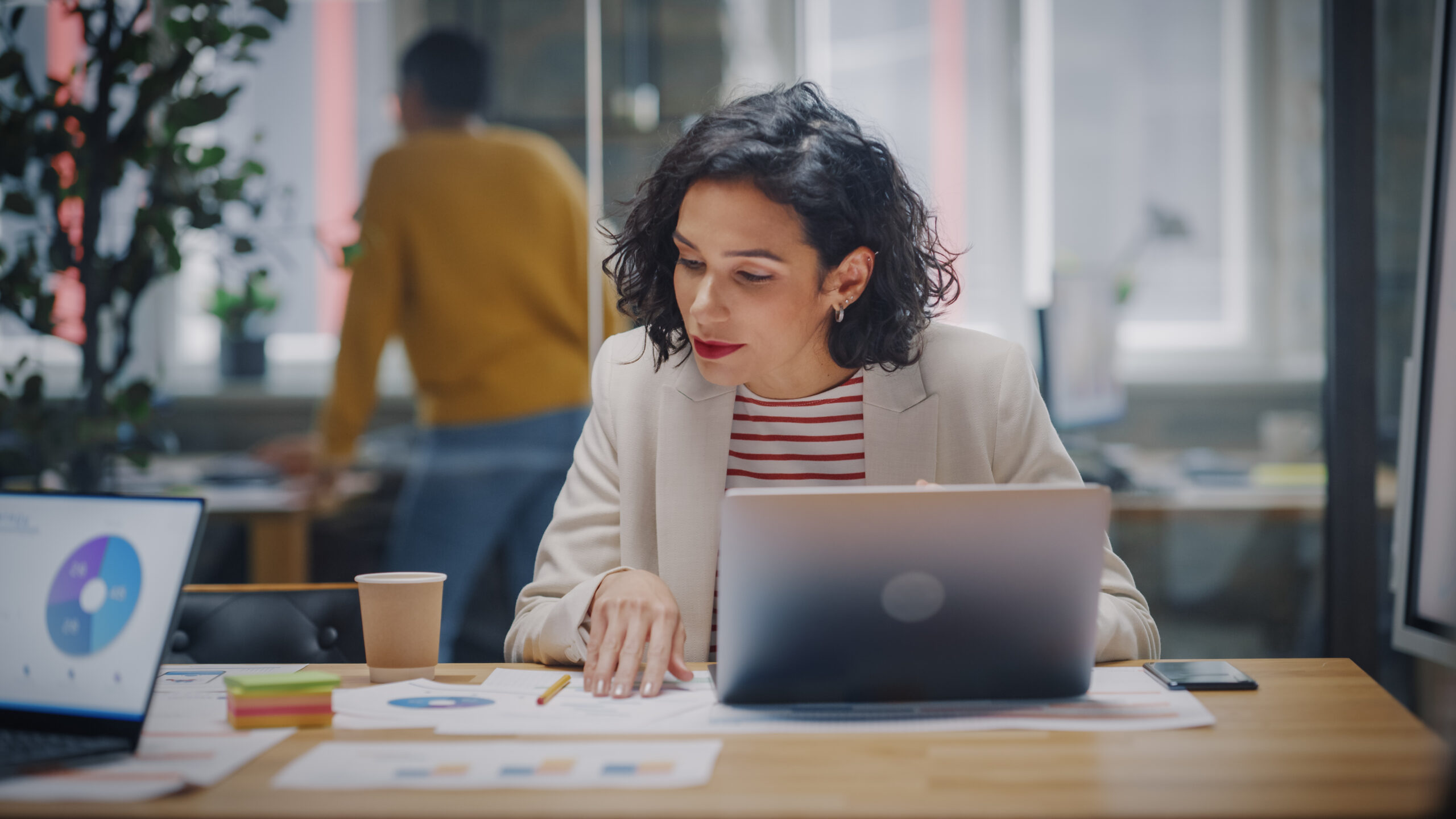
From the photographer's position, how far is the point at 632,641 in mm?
1188

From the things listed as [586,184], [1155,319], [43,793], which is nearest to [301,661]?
→ [43,793]

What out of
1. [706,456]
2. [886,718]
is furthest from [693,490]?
[886,718]

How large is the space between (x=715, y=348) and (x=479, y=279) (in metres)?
1.62

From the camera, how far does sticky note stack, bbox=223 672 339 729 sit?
1053mm

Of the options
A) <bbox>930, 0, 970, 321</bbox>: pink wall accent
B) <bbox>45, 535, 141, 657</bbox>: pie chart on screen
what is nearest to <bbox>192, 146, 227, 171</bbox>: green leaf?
<bbox>45, 535, 141, 657</bbox>: pie chart on screen

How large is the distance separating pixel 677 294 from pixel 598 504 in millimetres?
303

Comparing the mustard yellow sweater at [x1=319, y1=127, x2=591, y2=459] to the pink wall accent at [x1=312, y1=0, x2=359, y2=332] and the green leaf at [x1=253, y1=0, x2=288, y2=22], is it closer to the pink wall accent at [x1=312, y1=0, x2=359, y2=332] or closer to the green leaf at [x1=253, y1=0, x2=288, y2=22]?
the pink wall accent at [x1=312, y1=0, x2=359, y2=332]

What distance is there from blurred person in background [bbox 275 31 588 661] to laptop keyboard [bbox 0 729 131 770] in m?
1.90

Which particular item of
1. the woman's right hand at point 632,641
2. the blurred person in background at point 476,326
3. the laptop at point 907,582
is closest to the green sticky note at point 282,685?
the woman's right hand at point 632,641

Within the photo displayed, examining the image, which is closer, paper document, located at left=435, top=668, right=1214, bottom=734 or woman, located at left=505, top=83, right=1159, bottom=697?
paper document, located at left=435, top=668, right=1214, bottom=734

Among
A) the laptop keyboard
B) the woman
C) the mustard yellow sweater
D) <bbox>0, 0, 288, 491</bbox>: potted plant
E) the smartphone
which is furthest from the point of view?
the mustard yellow sweater

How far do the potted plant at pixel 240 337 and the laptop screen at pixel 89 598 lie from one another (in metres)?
2.32

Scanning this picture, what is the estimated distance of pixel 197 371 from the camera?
3.30 meters

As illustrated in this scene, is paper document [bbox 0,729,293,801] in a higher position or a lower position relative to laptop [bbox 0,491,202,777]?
lower
